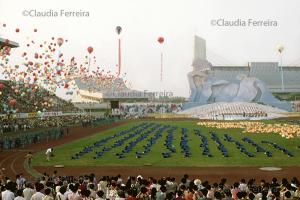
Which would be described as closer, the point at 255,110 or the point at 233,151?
the point at 233,151

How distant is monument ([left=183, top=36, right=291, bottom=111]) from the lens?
13338 centimetres

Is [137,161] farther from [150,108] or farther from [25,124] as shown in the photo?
[150,108]

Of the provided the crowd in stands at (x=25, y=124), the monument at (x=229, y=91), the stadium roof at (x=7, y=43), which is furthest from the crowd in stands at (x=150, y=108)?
the stadium roof at (x=7, y=43)

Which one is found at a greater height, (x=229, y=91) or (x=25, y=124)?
(x=229, y=91)

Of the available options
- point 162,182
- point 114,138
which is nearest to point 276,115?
point 114,138

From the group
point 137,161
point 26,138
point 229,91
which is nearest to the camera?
point 137,161

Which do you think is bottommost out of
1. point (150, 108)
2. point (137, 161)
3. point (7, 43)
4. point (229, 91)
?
point (137, 161)

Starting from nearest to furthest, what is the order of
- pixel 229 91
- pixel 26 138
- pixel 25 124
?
pixel 26 138 < pixel 25 124 < pixel 229 91

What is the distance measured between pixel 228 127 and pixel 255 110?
4149 centimetres

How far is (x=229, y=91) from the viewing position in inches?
5359

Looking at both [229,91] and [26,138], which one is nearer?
[26,138]

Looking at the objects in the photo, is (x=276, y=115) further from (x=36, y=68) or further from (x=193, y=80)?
(x=36, y=68)

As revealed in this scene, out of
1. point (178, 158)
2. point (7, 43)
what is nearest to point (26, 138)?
point (7, 43)

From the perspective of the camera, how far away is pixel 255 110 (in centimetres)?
11319
